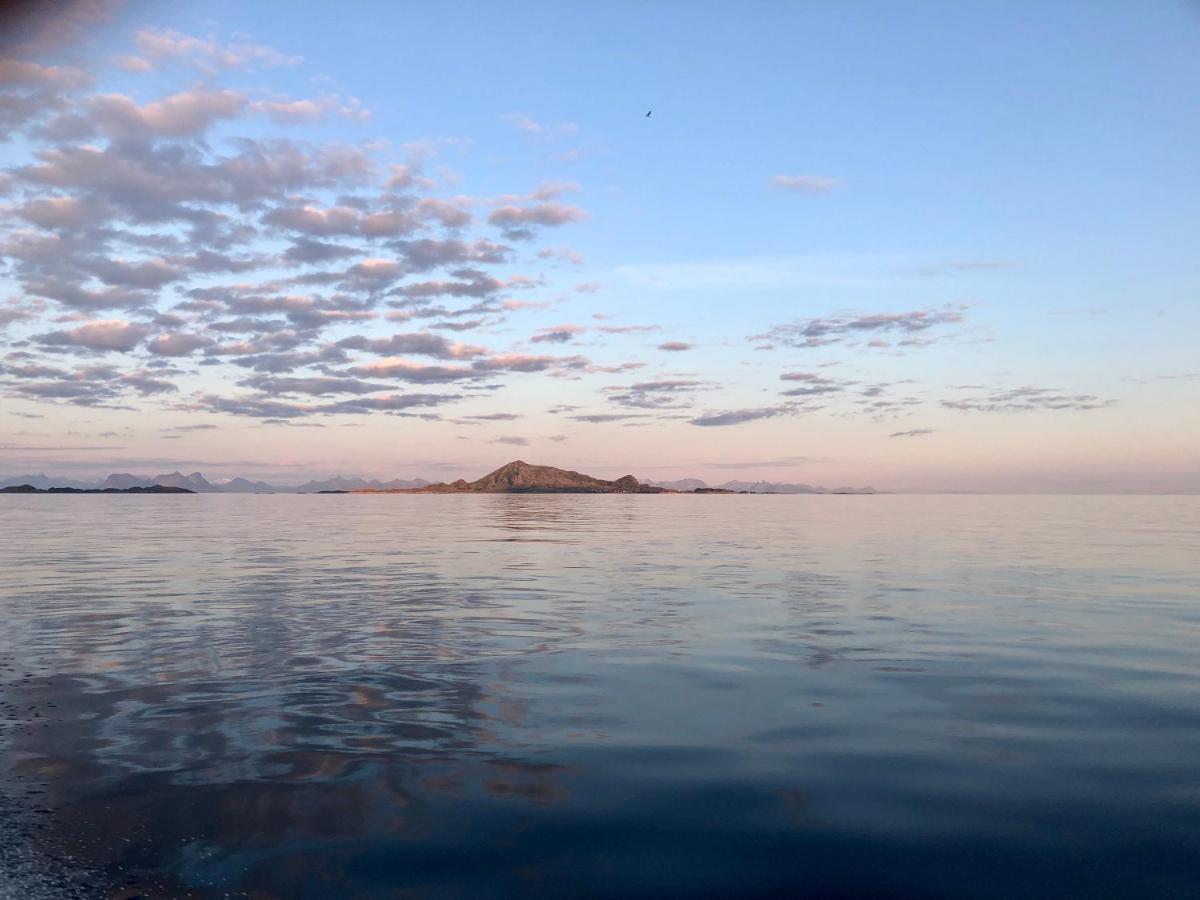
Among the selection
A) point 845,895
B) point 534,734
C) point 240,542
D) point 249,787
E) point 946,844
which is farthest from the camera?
point 240,542

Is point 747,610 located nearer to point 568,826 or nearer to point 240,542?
point 568,826

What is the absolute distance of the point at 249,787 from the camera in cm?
890

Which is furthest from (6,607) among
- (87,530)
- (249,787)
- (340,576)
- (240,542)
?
(87,530)

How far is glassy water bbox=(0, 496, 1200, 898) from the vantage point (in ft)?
23.8

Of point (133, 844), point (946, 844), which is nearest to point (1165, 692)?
point (946, 844)

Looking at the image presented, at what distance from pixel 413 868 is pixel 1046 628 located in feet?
57.1

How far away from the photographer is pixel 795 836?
7926mm

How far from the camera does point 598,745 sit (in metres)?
10.7

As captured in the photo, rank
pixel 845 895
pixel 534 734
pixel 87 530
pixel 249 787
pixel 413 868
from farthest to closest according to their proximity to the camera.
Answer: pixel 87 530
pixel 534 734
pixel 249 787
pixel 413 868
pixel 845 895

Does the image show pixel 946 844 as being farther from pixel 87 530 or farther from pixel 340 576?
pixel 87 530

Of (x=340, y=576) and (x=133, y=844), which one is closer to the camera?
→ (x=133, y=844)

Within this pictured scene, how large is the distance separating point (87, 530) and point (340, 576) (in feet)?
141

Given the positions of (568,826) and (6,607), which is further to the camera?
(6,607)

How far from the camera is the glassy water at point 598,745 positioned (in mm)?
7258
